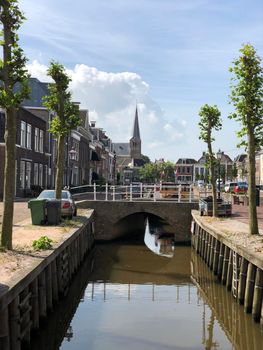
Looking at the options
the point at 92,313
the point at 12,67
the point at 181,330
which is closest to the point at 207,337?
the point at 181,330

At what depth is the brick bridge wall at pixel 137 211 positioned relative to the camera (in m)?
31.2

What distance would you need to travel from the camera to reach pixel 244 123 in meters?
16.8

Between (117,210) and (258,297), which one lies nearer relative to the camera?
(258,297)

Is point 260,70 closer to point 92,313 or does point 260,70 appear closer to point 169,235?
point 92,313

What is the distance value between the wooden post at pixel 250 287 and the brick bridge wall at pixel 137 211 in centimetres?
1770

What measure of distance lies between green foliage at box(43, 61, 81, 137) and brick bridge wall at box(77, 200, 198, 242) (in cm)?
841

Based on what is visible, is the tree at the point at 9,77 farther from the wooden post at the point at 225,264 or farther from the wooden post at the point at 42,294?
the wooden post at the point at 225,264

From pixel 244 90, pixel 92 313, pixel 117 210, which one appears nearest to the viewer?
pixel 92 313

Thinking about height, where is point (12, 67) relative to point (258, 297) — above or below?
above

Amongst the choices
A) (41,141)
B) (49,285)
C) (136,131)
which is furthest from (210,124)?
(136,131)

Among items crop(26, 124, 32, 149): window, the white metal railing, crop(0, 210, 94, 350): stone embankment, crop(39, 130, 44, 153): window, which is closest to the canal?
crop(0, 210, 94, 350): stone embankment

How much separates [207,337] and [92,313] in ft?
11.8

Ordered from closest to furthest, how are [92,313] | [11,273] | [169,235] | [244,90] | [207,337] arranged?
1. [11,273]
2. [207,337]
3. [92,313]
4. [244,90]
5. [169,235]

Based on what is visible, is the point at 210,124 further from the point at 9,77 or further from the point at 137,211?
the point at 9,77
